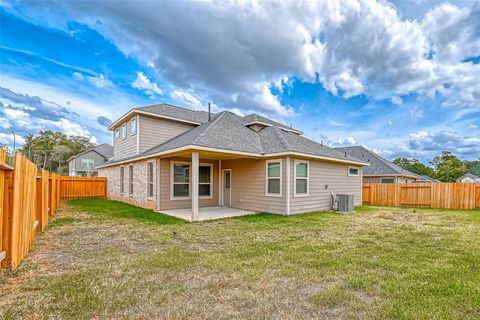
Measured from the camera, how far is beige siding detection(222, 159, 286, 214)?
9891 mm

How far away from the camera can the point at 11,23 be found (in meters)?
9.30

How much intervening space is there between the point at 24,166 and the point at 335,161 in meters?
11.2

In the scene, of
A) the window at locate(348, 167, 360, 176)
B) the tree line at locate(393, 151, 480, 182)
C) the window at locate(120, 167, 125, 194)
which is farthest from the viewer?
the tree line at locate(393, 151, 480, 182)

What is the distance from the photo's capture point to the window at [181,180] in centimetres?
1096

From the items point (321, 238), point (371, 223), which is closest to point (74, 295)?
point (321, 238)

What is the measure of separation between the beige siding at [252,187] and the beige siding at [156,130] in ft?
12.3

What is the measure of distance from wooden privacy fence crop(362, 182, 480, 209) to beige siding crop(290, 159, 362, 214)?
10.7 feet

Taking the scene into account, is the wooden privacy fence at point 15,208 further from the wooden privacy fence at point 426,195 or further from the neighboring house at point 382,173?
the neighboring house at point 382,173

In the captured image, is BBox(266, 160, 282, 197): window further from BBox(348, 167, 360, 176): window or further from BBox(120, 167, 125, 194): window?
BBox(120, 167, 125, 194): window

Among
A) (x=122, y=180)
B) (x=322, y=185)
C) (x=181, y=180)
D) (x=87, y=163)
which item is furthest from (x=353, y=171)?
(x=87, y=163)

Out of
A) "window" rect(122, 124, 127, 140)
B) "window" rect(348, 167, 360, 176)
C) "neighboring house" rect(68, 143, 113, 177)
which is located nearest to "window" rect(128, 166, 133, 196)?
"window" rect(122, 124, 127, 140)

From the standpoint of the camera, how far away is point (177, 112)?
1463cm

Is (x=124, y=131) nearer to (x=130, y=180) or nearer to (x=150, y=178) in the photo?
(x=130, y=180)

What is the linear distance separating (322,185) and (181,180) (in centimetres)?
650
